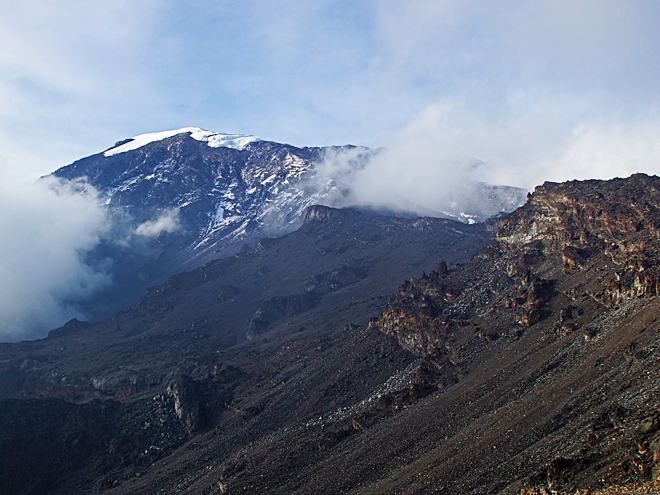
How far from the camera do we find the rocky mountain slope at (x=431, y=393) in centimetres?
4197

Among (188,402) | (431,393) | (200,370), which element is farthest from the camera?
(200,370)

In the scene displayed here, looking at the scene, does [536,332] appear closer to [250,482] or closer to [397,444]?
[397,444]

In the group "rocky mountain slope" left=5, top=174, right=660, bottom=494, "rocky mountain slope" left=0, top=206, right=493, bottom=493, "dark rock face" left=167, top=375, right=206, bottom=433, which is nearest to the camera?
"rocky mountain slope" left=5, top=174, right=660, bottom=494

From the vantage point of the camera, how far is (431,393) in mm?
67812

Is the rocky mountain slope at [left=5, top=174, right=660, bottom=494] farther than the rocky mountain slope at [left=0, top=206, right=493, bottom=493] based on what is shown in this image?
No

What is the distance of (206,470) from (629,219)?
6952cm

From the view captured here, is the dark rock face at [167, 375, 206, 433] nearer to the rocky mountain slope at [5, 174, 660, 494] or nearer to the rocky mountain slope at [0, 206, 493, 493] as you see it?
the rocky mountain slope at [0, 206, 493, 493]

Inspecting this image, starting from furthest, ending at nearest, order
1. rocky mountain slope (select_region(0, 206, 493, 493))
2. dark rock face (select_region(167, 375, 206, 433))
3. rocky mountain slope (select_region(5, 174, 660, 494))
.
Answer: dark rock face (select_region(167, 375, 206, 433)) < rocky mountain slope (select_region(0, 206, 493, 493)) < rocky mountain slope (select_region(5, 174, 660, 494))

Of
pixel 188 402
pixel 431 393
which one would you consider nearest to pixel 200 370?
pixel 188 402

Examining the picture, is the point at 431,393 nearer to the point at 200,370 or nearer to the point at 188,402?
the point at 188,402

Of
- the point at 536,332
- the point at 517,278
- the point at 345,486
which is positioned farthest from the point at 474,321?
the point at 345,486

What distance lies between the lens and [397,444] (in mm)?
54219

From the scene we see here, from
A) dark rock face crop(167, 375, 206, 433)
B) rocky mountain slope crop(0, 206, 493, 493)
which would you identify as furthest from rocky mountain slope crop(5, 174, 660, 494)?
rocky mountain slope crop(0, 206, 493, 493)

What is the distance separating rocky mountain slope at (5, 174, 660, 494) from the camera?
42.0 meters
